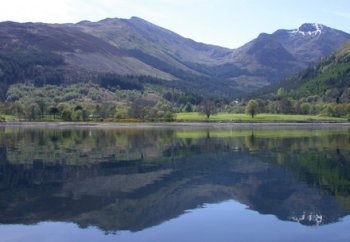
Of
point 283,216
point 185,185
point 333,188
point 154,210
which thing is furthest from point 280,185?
point 154,210

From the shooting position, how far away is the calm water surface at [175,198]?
1261 inches

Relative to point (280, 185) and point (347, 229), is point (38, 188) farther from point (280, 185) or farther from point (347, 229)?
point (347, 229)

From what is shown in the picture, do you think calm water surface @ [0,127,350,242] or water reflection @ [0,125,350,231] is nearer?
calm water surface @ [0,127,350,242]

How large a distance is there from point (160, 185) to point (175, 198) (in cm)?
682

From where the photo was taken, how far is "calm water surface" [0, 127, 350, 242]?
32.0 meters

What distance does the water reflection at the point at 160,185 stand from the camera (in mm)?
36812

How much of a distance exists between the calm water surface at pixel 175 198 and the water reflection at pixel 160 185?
0.08 metres

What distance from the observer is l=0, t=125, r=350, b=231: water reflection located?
3681 cm

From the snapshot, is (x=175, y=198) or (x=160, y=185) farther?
(x=160, y=185)

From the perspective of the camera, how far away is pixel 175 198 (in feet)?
141

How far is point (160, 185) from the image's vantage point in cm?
4953

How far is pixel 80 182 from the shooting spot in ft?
168

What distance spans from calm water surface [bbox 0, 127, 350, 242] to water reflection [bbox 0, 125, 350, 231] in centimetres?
8

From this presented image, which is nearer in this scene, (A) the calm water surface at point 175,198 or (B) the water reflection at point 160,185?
(A) the calm water surface at point 175,198
